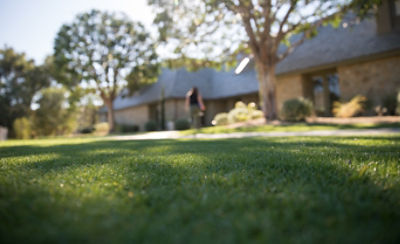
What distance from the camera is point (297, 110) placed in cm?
1171

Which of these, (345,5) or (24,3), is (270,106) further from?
(24,3)

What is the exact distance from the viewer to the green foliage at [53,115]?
19.7 meters

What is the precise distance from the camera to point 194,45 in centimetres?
1286

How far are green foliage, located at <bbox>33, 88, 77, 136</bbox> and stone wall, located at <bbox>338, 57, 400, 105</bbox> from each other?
2281 centimetres

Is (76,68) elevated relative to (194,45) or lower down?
elevated

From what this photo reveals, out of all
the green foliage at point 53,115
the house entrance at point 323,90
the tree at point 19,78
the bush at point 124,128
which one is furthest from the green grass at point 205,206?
the tree at point 19,78

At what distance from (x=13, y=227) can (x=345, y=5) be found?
13.9 m

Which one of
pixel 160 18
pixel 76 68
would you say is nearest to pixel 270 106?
pixel 160 18

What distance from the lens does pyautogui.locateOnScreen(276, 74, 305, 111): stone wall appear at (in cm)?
1681

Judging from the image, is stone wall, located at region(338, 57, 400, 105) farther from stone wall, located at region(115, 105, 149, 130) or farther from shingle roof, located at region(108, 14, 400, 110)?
stone wall, located at region(115, 105, 149, 130)

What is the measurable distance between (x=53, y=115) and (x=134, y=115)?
914 cm

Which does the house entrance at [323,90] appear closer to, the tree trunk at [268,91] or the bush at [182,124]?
the tree trunk at [268,91]

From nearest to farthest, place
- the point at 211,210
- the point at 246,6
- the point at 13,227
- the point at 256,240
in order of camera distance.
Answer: the point at 256,240, the point at 13,227, the point at 211,210, the point at 246,6

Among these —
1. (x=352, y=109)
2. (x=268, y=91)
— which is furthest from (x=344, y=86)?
(x=268, y=91)
